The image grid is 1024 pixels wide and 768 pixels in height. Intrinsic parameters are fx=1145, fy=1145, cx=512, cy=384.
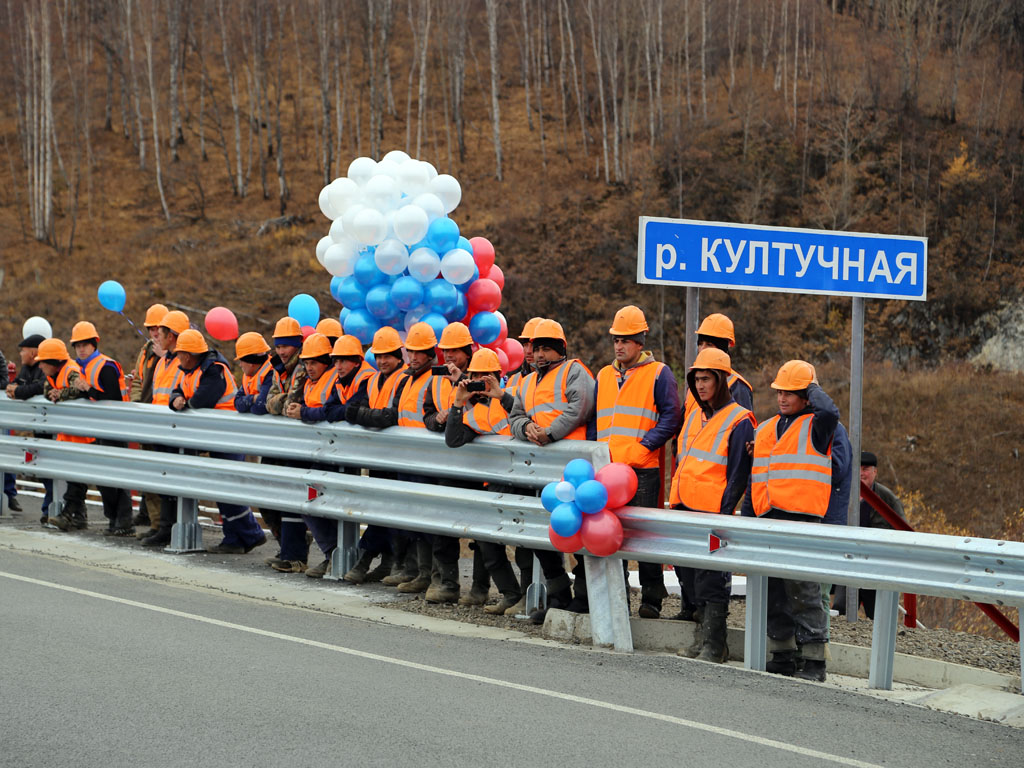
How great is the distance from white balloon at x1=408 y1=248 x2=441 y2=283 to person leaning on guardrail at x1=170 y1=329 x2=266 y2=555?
2.54m

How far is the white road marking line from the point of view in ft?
16.4

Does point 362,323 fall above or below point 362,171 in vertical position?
below

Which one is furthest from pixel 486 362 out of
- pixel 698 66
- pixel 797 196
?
pixel 698 66

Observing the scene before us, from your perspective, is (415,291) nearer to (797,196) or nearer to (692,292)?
(692,292)

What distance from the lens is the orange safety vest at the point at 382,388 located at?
9133 mm

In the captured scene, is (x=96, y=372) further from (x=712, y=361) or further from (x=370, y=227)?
(x=712, y=361)

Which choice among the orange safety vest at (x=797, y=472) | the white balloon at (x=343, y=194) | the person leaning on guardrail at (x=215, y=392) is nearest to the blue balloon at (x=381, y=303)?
the white balloon at (x=343, y=194)

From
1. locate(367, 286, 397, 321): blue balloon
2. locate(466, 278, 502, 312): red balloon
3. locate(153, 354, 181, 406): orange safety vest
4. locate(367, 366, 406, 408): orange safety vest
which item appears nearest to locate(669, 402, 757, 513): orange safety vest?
A: locate(367, 366, 406, 408): orange safety vest

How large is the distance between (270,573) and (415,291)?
151 inches

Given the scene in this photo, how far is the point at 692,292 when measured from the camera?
8531 mm

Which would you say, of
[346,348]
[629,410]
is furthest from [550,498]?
[346,348]

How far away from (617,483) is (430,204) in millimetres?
6526

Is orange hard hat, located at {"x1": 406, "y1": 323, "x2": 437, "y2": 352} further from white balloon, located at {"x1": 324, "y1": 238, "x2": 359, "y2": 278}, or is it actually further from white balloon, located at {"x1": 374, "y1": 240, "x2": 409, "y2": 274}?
white balloon, located at {"x1": 324, "y1": 238, "x2": 359, "y2": 278}

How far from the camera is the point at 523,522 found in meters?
7.68
